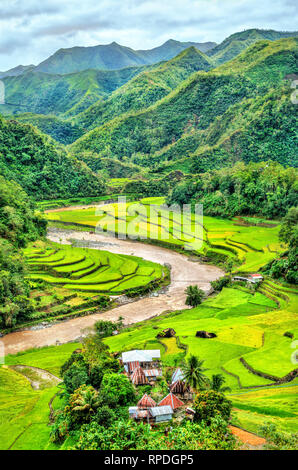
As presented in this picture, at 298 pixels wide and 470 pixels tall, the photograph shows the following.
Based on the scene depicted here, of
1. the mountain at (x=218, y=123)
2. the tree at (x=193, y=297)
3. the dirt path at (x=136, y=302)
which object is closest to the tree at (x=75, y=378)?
the dirt path at (x=136, y=302)

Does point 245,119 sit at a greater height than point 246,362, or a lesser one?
greater

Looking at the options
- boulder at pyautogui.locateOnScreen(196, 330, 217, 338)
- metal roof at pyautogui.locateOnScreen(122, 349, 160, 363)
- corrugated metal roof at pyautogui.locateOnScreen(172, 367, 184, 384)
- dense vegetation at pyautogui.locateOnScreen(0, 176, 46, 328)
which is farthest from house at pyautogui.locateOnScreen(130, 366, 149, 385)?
dense vegetation at pyautogui.locateOnScreen(0, 176, 46, 328)

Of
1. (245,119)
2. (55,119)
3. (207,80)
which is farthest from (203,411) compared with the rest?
(55,119)

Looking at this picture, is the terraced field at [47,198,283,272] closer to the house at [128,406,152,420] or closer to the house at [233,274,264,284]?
the house at [233,274,264,284]

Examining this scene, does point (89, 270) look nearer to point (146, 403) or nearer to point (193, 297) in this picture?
point (193, 297)
